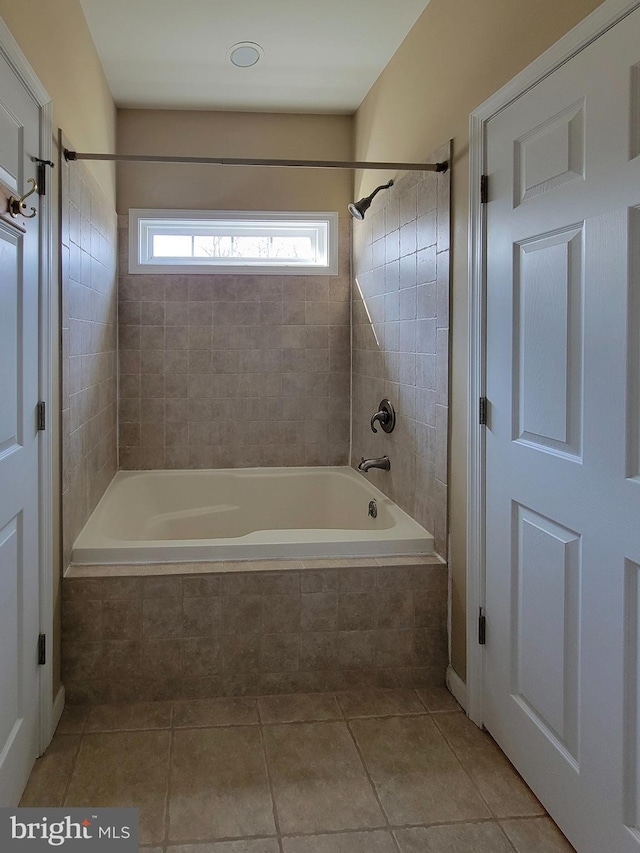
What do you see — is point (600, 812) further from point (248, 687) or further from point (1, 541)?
point (1, 541)

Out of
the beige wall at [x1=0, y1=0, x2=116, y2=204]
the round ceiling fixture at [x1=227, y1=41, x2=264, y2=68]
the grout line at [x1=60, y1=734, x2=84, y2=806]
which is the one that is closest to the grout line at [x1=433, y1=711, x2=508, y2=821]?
the grout line at [x1=60, y1=734, x2=84, y2=806]

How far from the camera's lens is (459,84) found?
2.51m

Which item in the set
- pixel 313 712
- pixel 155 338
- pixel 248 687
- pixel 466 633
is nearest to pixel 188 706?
pixel 248 687

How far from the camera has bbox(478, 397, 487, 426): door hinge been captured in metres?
2.32

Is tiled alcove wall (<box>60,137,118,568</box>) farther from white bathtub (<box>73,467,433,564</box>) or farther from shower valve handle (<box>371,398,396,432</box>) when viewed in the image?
shower valve handle (<box>371,398,396,432</box>)

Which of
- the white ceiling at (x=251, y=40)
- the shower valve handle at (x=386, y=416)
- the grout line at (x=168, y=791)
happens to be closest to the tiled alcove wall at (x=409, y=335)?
the shower valve handle at (x=386, y=416)

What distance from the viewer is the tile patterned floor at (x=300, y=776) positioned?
6.14 feet

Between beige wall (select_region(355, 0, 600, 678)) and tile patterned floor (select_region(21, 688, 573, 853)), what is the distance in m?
0.37

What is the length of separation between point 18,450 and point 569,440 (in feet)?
4.76

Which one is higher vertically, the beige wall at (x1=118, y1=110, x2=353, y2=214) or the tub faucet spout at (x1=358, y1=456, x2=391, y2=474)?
the beige wall at (x1=118, y1=110, x2=353, y2=214)

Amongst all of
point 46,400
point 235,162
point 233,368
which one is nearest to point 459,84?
point 235,162

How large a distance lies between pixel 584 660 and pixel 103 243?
8.98 ft

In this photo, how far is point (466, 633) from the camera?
2.51 meters

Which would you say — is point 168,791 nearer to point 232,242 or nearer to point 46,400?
point 46,400
